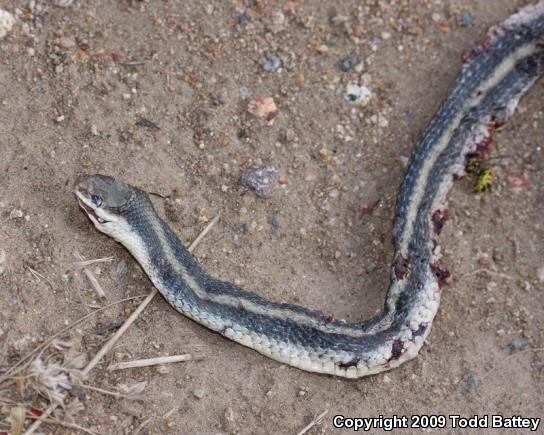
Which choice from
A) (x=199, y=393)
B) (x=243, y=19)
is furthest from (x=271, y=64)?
(x=199, y=393)

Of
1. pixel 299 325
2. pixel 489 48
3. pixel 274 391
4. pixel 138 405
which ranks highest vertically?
pixel 489 48

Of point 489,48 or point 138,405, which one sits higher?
point 489,48

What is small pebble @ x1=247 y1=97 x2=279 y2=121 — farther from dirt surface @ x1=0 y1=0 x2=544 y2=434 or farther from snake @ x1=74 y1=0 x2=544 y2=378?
snake @ x1=74 y1=0 x2=544 y2=378

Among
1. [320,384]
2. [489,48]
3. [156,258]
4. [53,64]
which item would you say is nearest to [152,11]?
[53,64]

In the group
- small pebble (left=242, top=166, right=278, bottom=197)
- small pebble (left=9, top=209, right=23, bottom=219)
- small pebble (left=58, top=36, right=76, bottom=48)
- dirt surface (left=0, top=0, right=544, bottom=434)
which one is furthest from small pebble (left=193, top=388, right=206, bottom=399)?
small pebble (left=58, top=36, right=76, bottom=48)

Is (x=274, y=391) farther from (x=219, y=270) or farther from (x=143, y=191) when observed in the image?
(x=143, y=191)

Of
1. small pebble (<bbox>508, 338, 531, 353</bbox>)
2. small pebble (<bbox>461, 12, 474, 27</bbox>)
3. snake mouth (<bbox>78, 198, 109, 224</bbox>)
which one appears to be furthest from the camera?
small pebble (<bbox>461, 12, 474, 27</bbox>)

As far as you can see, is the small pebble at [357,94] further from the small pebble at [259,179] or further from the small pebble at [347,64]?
the small pebble at [259,179]
